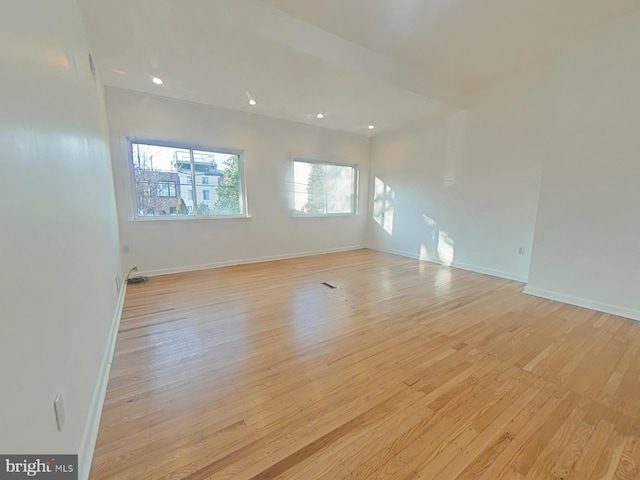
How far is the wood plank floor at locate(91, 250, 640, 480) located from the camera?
1299 millimetres

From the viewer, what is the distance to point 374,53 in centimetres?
330

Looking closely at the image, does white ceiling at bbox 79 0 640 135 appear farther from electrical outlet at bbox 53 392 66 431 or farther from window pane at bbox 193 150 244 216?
electrical outlet at bbox 53 392 66 431

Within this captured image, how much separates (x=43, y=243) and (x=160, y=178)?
374 cm

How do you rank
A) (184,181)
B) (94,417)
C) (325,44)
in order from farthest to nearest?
(184,181), (325,44), (94,417)

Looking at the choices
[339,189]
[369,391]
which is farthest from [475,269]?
[369,391]

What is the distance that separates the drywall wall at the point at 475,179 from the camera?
4031 mm

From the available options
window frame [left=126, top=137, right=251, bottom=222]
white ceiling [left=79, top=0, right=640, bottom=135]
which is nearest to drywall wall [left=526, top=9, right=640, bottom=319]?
white ceiling [left=79, top=0, right=640, bottom=135]

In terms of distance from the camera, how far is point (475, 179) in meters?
4.70

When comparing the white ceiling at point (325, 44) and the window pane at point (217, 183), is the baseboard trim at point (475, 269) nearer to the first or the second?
the white ceiling at point (325, 44)

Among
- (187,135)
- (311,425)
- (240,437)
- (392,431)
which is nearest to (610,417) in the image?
(392,431)

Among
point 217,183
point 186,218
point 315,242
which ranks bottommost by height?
point 315,242

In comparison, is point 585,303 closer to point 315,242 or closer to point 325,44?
point 325,44

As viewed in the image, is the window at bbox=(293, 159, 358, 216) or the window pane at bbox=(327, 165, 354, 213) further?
the window pane at bbox=(327, 165, 354, 213)

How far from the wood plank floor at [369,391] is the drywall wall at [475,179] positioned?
1524 millimetres
